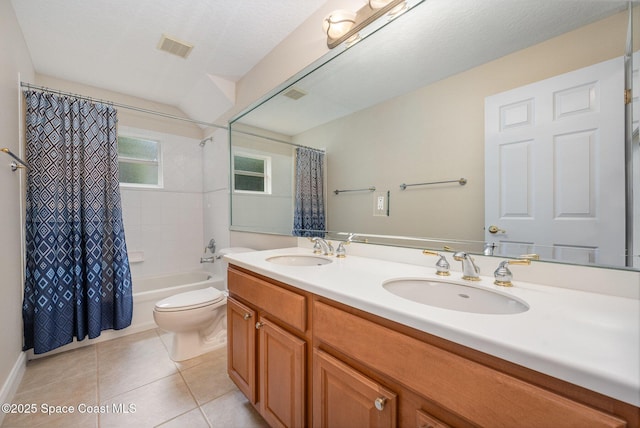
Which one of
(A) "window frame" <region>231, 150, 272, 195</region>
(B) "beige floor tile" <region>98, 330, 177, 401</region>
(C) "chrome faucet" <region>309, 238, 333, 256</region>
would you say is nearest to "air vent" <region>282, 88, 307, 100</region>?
(A) "window frame" <region>231, 150, 272, 195</region>

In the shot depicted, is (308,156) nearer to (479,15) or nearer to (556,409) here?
(479,15)

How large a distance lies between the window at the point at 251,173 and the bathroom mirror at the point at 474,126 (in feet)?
2.13

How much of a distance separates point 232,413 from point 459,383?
1315 millimetres

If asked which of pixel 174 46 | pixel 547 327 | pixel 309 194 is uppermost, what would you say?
pixel 174 46

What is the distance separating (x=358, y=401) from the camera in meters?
0.74

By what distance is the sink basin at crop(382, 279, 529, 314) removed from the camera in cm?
79

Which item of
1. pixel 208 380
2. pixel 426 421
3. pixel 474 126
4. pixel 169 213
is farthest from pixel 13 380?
pixel 474 126

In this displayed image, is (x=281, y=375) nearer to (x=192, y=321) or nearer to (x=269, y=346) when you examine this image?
(x=269, y=346)

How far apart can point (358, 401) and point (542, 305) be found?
0.58 metres

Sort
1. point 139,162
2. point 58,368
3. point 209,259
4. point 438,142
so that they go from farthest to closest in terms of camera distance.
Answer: point 139,162 < point 209,259 < point 58,368 < point 438,142

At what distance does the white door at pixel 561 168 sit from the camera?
77cm

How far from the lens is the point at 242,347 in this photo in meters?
1.31

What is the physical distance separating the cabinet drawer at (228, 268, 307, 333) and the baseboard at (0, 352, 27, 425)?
4.25ft

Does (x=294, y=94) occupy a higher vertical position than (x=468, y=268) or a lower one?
higher
